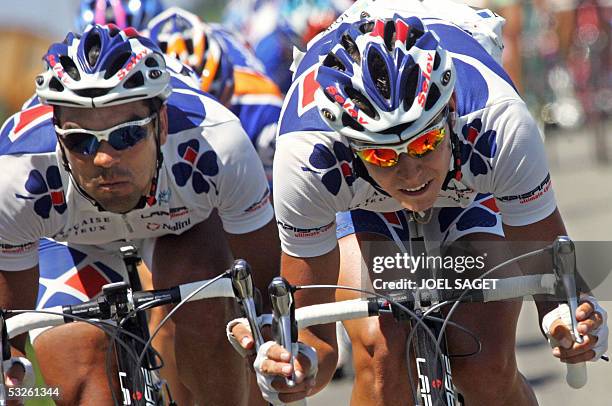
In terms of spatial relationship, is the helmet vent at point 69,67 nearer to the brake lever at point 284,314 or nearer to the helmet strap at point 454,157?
the brake lever at point 284,314

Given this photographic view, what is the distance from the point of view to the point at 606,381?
6.91m

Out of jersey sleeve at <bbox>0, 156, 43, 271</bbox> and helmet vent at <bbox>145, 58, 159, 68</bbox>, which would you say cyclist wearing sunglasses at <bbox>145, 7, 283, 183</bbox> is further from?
jersey sleeve at <bbox>0, 156, 43, 271</bbox>

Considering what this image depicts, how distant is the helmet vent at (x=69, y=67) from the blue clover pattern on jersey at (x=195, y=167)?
0.52m

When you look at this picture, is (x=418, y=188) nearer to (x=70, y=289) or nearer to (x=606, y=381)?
(x=70, y=289)

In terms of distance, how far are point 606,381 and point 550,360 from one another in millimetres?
1852

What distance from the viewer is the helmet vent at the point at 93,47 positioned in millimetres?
5379

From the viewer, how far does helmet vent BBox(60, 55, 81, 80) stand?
5336 mm

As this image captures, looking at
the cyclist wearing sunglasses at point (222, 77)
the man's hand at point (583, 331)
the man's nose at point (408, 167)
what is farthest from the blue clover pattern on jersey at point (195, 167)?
the cyclist wearing sunglasses at point (222, 77)

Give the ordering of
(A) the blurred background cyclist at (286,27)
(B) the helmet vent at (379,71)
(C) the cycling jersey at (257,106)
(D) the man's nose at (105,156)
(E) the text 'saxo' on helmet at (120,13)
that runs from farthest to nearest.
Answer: (A) the blurred background cyclist at (286,27) → (E) the text 'saxo' on helmet at (120,13) → (C) the cycling jersey at (257,106) → (D) the man's nose at (105,156) → (B) the helmet vent at (379,71)

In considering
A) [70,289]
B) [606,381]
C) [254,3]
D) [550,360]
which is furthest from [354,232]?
[254,3]

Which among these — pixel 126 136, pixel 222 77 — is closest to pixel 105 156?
pixel 126 136

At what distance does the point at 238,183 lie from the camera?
5.48m

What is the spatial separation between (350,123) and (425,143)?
0.27 meters

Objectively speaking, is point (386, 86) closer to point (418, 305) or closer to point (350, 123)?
point (350, 123)
